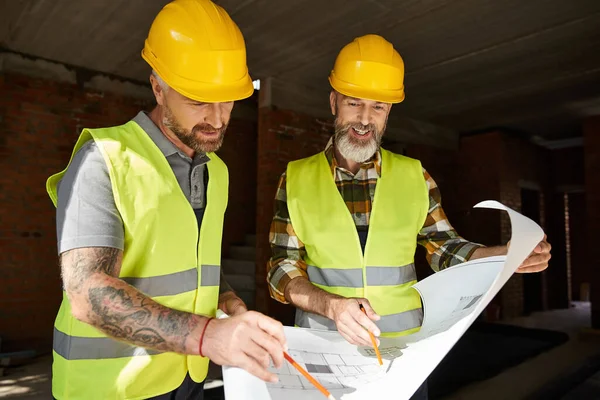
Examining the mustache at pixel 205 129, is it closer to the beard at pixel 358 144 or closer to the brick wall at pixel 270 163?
the beard at pixel 358 144

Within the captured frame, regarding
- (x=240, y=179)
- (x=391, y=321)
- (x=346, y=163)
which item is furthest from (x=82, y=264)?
(x=240, y=179)

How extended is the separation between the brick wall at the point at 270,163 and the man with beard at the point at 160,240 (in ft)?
10.9

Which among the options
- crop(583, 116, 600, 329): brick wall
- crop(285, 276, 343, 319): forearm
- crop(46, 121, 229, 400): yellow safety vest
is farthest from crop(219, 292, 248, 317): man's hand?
crop(583, 116, 600, 329): brick wall

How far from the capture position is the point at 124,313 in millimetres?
864

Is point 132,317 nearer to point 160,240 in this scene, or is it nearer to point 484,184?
point 160,240

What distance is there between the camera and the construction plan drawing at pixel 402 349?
0.89 metres

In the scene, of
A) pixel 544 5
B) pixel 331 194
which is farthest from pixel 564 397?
pixel 331 194

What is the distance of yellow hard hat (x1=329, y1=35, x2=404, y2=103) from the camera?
1.71m

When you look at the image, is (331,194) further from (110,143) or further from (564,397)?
(564,397)

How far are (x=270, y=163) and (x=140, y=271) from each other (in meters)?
3.66

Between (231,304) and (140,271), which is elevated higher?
(140,271)

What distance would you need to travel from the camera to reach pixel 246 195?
6.77 m

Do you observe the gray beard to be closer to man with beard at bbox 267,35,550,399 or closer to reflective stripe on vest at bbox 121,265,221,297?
man with beard at bbox 267,35,550,399

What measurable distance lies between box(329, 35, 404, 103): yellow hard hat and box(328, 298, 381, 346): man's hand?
83cm
